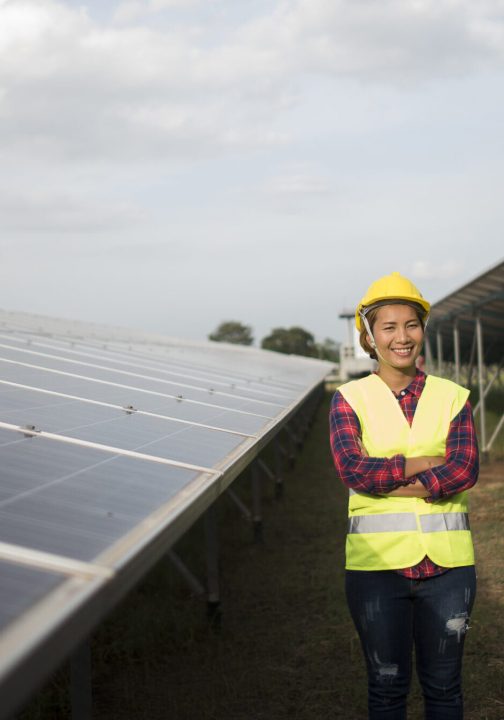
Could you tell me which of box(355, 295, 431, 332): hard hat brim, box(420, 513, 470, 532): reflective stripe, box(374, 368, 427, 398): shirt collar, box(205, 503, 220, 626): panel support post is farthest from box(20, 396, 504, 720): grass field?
box(355, 295, 431, 332): hard hat brim

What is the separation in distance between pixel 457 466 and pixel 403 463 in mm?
220

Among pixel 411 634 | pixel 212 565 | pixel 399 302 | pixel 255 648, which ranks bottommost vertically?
pixel 255 648

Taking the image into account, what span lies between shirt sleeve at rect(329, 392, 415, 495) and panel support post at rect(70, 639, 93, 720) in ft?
5.10

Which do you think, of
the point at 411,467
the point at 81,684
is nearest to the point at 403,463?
the point at 411,467

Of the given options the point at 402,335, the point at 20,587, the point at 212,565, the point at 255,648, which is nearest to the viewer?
the point at 20,587

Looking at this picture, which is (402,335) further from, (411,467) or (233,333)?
(233,333)

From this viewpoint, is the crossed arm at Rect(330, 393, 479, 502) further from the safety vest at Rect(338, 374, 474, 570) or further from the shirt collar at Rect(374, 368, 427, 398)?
the shirt collar at Rect(374, 368, 427, 398)

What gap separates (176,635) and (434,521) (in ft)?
12.6

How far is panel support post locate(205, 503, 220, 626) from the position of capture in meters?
6.91

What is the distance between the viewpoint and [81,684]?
4156 mm

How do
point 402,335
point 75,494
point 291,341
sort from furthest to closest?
point 291,341 < point 402,335 < point 75,494

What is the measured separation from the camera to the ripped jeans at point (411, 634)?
11.0 feet

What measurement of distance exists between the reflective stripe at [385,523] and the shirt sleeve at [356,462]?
0.11 metres

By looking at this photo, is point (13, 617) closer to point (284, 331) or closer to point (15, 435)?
point (15, 435)
